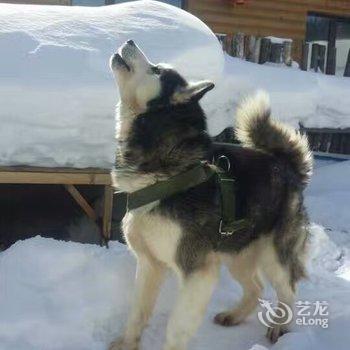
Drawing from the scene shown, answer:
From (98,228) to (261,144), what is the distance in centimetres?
226

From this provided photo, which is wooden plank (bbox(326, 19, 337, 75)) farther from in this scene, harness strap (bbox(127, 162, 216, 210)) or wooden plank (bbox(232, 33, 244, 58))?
harness strap (bbox(127, 162, 216, 210))

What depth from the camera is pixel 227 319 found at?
3.56 meters

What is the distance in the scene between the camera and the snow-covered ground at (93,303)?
314cm

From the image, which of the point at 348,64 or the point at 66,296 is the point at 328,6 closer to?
the point at 348,64

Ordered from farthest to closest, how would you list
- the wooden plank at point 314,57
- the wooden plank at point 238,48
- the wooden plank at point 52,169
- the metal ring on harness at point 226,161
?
the wooden plank at point 314,57
the wooden plank at point 238,48
the wooden plank at point 52,169
the metal ring on harness at point 226,161

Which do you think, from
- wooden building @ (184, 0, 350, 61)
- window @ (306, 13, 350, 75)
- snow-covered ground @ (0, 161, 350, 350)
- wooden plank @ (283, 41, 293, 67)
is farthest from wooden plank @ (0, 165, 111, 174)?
window @ (306, 13, 350, 75)

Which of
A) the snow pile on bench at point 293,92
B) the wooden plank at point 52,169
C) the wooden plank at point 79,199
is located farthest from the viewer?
the snow pile on bench at point 293,92

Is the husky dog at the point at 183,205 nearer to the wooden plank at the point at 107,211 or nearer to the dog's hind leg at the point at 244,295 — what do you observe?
the dog's hind leg at the point at 244,295

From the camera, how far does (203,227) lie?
115 inches

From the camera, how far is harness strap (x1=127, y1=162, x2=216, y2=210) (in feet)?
9.37

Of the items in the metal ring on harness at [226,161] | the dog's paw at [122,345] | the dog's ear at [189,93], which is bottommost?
the dog's paw at [122,345]

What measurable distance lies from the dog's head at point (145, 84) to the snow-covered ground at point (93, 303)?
51.7 inches

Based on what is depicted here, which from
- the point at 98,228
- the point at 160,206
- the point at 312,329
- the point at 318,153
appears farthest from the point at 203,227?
the point at 318,153

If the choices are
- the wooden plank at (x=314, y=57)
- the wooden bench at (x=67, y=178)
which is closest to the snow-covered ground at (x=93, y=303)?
the wooden bench at (x=67, y=178)
